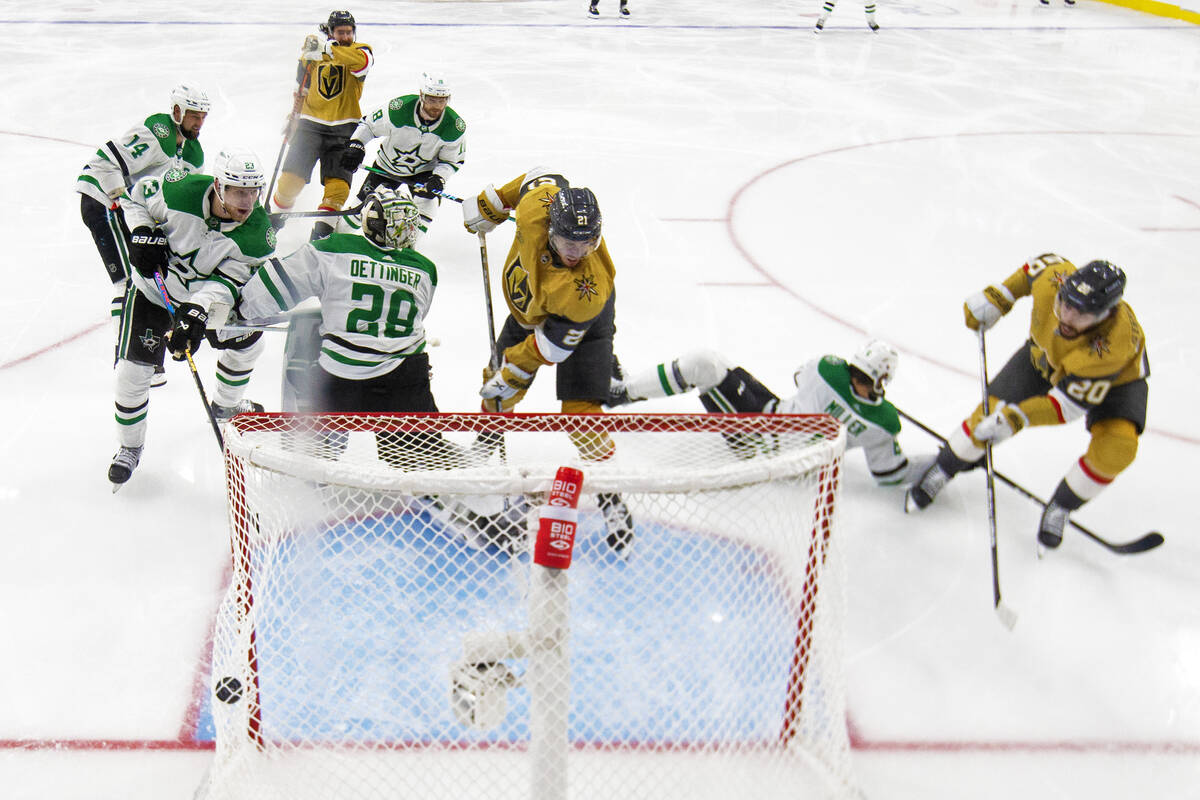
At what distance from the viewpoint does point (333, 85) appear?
479 centimetres

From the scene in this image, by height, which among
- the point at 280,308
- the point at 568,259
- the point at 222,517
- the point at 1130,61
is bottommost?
the point at 222,517

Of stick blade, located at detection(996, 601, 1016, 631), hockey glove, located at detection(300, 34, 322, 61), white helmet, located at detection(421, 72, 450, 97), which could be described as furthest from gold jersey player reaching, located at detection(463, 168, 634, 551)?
hockey glove, located at detection(300, 34, 322, 61)

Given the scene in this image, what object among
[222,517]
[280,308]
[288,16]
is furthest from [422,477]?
[288,16]

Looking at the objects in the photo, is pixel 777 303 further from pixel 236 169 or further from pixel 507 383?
pixel 236 169

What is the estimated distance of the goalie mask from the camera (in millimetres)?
2605

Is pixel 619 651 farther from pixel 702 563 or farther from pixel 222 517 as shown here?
pixel 222 517

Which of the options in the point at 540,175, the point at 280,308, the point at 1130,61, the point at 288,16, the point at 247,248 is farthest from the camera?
the point at 288,16

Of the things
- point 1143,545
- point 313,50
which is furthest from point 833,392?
point 313,50

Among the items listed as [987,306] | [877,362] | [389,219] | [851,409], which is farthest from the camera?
[987,306]

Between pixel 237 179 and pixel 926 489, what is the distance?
2202 mm

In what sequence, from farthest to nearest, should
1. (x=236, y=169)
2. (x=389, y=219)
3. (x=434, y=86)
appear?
(x=434, y=86) → (x=236, y=169) → (x=389, y=219)

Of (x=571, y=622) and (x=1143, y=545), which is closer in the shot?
(x=571, y=622)

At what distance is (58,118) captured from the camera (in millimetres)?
6672

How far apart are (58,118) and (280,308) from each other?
5437 millimetres
